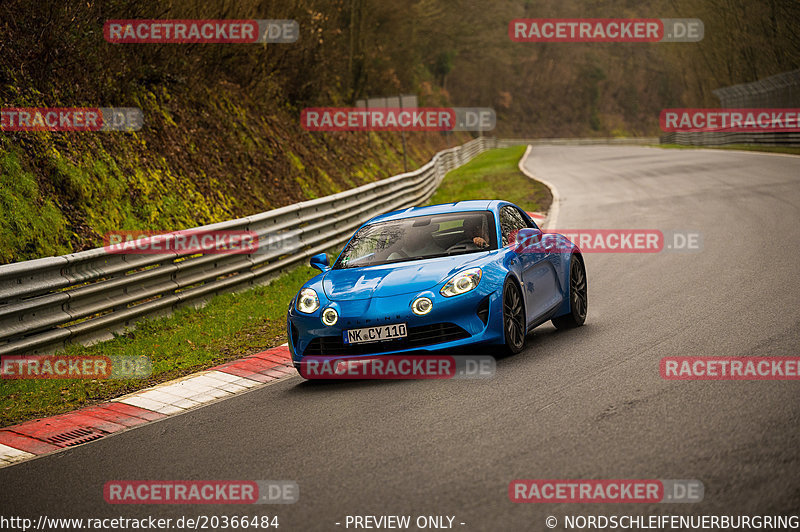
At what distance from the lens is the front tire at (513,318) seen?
306 inches

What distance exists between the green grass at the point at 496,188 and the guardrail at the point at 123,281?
30.5ft

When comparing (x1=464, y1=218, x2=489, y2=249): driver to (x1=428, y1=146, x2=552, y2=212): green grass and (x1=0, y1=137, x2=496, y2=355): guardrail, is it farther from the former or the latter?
(x1=428, y1=146, x2=552, y2=212): green grass

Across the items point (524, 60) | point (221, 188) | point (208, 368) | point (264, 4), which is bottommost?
point (208, 368)

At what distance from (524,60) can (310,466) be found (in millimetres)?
101342

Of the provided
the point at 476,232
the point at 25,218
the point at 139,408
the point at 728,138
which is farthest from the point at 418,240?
the point at 728,138

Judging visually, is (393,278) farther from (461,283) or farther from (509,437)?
(509,437)

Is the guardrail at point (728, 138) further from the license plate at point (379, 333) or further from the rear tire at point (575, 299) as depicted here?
the license plate at point (379, 333)

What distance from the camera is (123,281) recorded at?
33.1ft

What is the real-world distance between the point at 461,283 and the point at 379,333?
2.57ft

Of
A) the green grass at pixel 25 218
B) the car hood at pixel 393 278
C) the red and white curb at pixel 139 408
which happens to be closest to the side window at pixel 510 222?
the car hood at pixel 393 278

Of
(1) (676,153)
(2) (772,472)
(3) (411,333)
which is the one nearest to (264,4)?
(3) (411,333)

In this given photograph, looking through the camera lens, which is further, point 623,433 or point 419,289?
point 419,289

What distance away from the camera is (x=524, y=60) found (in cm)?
10281

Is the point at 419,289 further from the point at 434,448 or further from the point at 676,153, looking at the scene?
the point at 676,153
